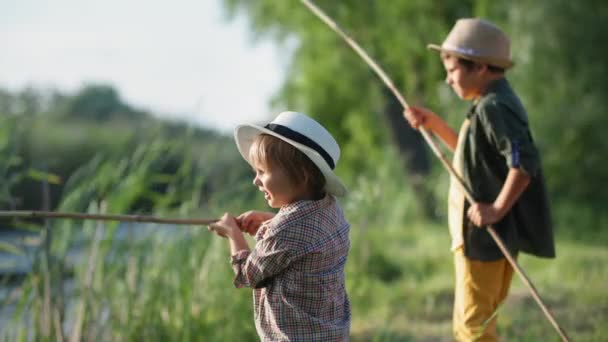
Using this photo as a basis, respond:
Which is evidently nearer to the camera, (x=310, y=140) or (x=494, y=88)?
(x=310, y=140)

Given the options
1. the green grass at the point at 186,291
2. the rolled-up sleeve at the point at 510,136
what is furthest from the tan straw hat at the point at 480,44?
the green grass at the point at 186,291

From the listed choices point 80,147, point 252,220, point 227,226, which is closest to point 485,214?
point 252,220

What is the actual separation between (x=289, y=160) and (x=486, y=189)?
106 cm

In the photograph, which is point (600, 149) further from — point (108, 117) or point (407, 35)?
point (108, 117)

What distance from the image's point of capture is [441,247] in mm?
7133

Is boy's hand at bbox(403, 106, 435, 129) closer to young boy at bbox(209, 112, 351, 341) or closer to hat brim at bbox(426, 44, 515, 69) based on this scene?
hat brim at bbox(426, 44, 515, 69)

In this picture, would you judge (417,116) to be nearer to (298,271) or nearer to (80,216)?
(298,271)

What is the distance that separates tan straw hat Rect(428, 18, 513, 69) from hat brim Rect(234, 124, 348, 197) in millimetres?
1017

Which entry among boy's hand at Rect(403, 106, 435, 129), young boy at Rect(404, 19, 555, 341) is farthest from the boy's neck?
boy's hand at Rect(403, 106, 435, 129)

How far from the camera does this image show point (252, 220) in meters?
2.32

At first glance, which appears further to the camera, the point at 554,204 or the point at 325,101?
the point at 325,101

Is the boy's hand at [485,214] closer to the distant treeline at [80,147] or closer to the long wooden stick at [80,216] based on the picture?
the long wooden stick at [80,216]

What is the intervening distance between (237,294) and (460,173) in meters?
1.45

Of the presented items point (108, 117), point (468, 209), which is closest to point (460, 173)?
point (468, 209)
